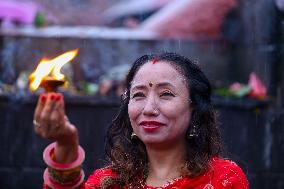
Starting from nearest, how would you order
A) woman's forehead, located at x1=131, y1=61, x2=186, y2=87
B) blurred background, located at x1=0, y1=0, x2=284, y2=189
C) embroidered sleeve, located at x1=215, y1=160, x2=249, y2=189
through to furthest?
embroidered sleeve, located at x1=215, y1=160, x2=249, y2=189 → woman's forehead, located at x1=131, y1=61, x2=186, y2=87 → blurred background, located at x1=0, y1=0, x2=284, y2=189

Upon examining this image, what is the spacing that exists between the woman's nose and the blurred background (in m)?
1.58

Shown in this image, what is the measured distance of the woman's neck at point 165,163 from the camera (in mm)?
3377

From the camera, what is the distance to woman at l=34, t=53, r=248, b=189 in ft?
10.8

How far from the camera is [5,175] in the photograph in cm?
714

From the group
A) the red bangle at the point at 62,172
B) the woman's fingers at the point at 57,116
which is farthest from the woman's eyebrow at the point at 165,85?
the woman's fingers at the point at 57,116

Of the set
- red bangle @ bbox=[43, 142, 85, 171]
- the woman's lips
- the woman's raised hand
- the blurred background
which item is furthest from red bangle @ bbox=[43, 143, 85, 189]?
the blurred background

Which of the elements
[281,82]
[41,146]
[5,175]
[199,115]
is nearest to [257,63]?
[281,82]

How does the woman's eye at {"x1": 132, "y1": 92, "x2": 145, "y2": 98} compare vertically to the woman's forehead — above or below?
below

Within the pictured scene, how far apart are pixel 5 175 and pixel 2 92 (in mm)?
1021

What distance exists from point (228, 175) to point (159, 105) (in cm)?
54

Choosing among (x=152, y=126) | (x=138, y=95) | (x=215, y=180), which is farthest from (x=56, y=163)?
(x=215, y=180)

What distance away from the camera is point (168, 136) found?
329cm

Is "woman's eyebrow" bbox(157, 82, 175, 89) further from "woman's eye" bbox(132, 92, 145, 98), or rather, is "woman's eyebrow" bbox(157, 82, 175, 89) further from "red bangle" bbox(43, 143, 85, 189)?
"red bangle" bbox(43, 143, 85, 189)

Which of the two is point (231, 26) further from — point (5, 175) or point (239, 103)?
point (5, 175)
